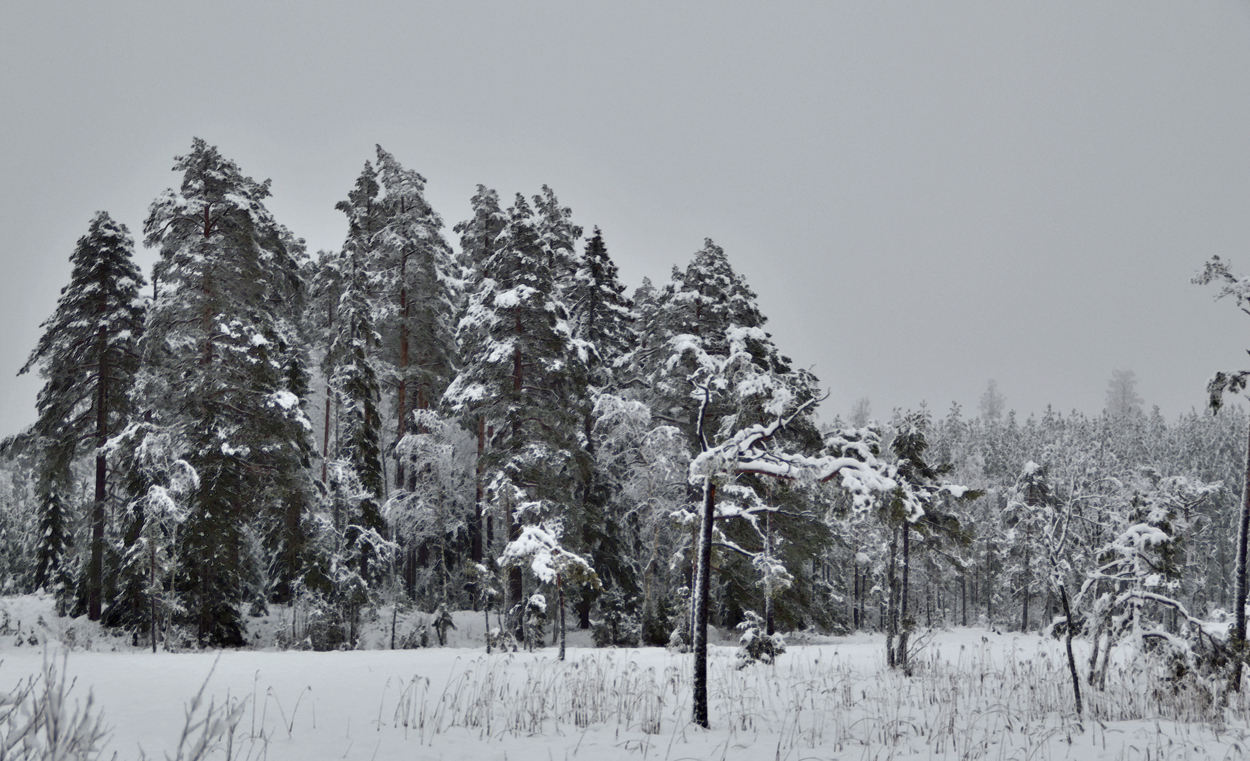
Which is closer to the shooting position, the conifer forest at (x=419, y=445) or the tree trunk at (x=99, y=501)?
the conifer forest at (x=419, y=445)

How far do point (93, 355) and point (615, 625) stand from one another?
60.0 ft

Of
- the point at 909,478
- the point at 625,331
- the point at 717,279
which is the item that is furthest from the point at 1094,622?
the point at 625,331

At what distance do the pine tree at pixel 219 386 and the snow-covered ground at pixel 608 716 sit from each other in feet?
22.3

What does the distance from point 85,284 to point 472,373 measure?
11942 mm

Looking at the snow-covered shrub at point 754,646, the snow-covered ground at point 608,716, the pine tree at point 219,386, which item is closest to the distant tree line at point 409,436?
the pine tree at point 219,386

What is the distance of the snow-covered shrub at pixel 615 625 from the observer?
73.0 ft

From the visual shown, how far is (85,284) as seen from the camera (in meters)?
20.6

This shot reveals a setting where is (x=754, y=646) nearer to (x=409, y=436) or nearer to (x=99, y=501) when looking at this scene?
(x=409, y=436)

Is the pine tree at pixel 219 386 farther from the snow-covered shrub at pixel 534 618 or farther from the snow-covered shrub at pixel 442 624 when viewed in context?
the snow-covered shrub at pixel 534 618

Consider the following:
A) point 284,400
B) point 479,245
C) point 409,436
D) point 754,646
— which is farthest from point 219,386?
point 754,646

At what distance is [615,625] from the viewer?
22766 millimetres

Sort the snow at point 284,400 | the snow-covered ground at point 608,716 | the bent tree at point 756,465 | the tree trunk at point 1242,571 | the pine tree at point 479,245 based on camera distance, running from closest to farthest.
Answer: the snow-covered ground at point 608,716 < the bent tree at point 756,465 < the tree trunk at point 1242,571 < the snow at point 284,400 < the pine tree at point 479,245

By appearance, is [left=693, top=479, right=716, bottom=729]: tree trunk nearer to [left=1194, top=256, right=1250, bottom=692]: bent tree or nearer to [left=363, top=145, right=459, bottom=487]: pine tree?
[left=1194, top=256, right=1250, bottom=692]: bent tree

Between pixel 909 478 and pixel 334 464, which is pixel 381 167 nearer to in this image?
pixel 334 464
